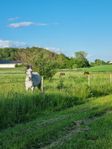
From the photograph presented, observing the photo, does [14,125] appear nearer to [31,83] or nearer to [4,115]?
[4,115]

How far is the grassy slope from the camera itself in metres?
10.4

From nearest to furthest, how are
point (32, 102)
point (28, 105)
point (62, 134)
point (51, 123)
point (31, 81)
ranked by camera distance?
point (62, 134) < point (51, 123) < point (28, 105) < point (32, 102) < point (31, 81)

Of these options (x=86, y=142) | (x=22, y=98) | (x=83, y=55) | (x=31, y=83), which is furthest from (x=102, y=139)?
(x=83, y=55)

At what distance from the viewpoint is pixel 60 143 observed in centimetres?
1058

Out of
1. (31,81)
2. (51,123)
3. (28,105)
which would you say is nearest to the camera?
(51,123)

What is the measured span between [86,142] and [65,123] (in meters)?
3.35

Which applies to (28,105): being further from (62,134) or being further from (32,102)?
(62,134)

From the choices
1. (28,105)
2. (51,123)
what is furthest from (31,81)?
(51,123)

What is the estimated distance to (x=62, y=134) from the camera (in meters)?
12.1

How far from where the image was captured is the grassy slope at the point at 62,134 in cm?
1039

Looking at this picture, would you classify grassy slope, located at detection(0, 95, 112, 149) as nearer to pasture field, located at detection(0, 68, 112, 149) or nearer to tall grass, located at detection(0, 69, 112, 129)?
pasture field, located at detection(0, 68, 112, 149)

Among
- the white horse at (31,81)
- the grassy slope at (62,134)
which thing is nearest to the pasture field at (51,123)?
the grassy slope at (62,134)

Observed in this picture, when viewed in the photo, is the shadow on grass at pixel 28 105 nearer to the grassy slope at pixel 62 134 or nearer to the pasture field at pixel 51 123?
the pasture field at pixel 51 123

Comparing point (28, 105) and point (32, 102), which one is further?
point (32, 102)
